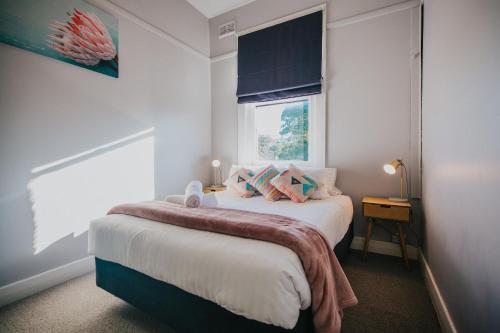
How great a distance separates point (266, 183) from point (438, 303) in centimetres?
166

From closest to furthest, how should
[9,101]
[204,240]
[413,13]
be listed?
[204,240], [9,101], [413,13]

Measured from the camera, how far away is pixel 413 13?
2404 mm

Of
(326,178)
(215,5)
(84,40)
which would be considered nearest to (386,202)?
(326,178)

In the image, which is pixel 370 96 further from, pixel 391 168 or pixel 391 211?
pixel 391 211

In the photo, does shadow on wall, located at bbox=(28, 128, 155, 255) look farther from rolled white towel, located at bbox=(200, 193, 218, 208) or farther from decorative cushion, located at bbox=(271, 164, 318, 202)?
decorative cushion, located at bbox=(271, 164, 318, 202)

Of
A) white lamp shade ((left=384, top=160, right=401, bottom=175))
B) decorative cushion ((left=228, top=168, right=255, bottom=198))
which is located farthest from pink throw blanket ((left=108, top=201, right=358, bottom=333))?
white lamp shade ((left=384, top=160, right=401, bottom=175))

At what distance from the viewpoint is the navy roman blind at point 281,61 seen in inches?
114

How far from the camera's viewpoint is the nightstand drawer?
2.18m

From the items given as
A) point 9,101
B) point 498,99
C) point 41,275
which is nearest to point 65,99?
point 9,101

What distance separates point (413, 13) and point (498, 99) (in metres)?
2.25

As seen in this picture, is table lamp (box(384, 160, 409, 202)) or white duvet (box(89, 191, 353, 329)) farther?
table lamp (box(384, 160, 409, 202))

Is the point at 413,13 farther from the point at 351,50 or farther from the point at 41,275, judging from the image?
the point at 41,275

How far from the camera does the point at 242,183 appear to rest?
2678mm

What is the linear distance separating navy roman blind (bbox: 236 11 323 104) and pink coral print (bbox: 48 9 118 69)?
1.71m
